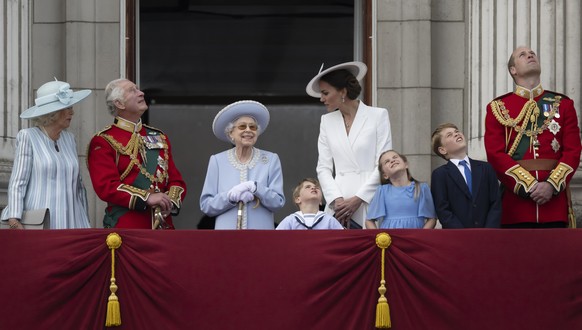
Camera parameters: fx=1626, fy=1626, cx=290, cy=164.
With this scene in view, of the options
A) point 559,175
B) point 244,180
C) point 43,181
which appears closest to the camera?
point 43,181

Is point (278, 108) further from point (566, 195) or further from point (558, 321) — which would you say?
point (558, 321)

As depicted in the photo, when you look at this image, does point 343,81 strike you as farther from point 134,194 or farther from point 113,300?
point 113,300

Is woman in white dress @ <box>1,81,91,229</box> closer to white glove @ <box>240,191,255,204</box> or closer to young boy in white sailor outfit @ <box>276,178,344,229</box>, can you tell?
white glove @ <box>240,191,255,204</box>

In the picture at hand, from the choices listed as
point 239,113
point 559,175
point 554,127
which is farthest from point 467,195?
point 239,113

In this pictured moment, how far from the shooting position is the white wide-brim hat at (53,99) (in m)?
11.4

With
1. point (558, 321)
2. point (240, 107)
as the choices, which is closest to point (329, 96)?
point (240, 107)

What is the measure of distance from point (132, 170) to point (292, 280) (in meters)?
1.66

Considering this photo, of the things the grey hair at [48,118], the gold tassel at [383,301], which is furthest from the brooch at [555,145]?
the grey hair at [48,118]

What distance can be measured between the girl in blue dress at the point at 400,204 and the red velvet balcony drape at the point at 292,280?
26.0 inches

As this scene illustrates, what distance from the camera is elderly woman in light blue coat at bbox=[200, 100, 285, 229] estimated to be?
11.4m

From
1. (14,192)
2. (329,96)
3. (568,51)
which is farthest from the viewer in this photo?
(568,51)

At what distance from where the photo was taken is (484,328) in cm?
1041

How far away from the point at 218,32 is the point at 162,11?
0.58m

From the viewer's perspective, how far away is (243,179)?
11523 millimetres
